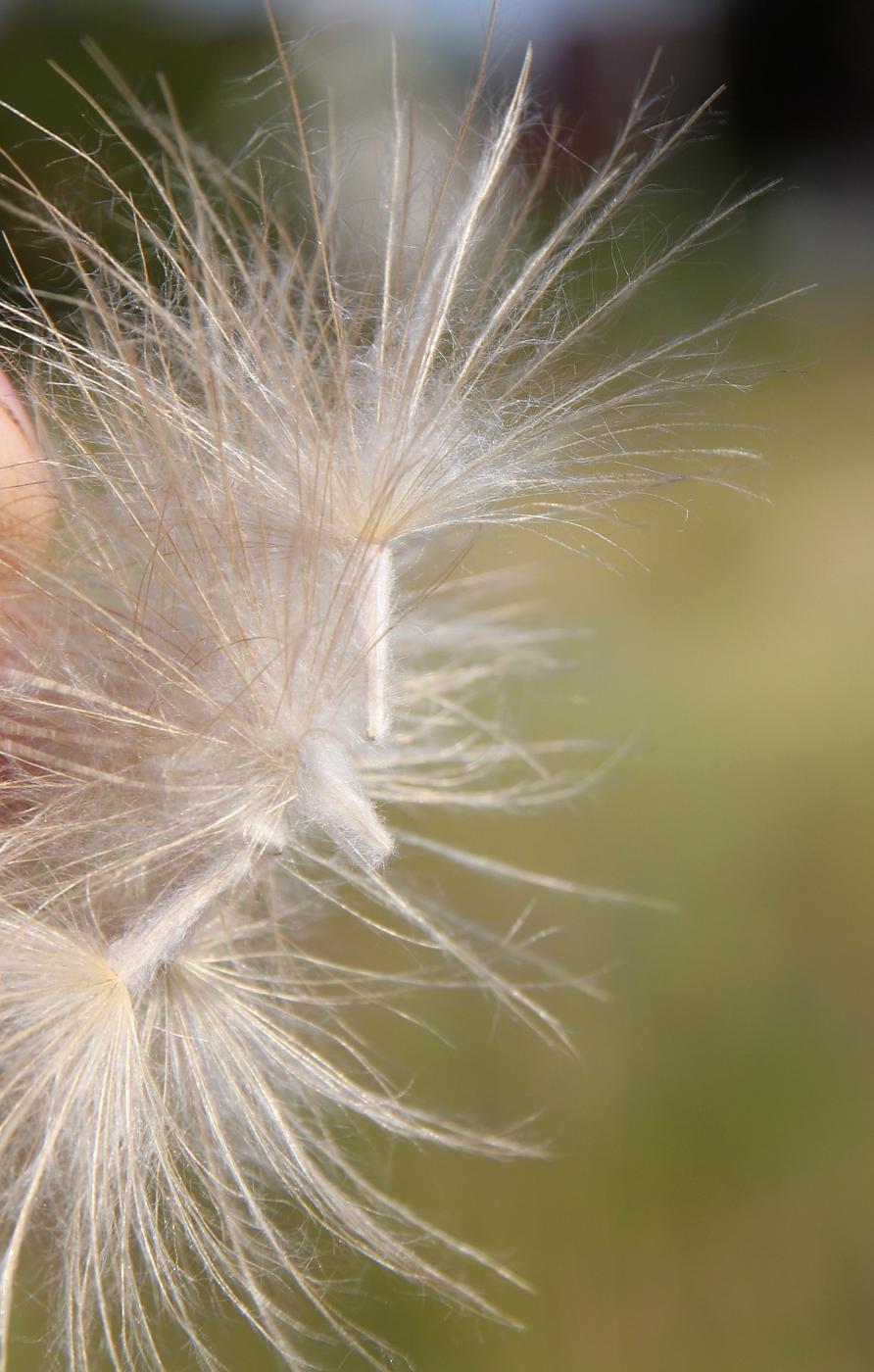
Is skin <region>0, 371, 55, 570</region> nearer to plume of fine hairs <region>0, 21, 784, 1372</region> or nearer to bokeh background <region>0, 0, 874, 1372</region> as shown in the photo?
plume of fine hairs <region>0, 21, 784, 1372</region>

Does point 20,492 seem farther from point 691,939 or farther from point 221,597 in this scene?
point 691,939

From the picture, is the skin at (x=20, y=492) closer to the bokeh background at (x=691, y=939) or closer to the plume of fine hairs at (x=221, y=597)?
the plume of fine hairs at (x=221, y=597)

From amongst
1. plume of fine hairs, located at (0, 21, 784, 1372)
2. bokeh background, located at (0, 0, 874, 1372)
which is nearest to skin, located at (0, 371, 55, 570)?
plume of fine hairs, located at (0, 21, 784, 1372)

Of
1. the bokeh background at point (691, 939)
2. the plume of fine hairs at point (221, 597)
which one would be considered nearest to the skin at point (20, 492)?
the plume of fine hairs at point (221, 597)

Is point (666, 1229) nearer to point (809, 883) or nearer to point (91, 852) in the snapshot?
point (809, 883)

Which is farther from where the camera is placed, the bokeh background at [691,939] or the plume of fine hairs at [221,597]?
the bokeh background at [691,939]

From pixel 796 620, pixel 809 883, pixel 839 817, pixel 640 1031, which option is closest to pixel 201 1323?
pixel 640 1031

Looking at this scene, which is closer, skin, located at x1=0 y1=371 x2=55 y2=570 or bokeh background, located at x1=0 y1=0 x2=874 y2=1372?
skin, located at x1=0 y1=371 x2=55 y2=570
